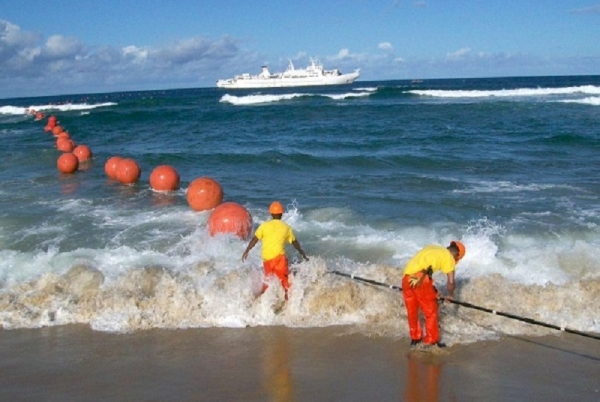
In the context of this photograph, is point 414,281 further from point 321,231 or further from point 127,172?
point 127,172

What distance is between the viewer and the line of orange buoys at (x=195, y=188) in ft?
33.2

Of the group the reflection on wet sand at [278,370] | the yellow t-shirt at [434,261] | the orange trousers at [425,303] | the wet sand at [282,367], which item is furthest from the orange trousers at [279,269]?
the yellow t-shirt at [434,261]

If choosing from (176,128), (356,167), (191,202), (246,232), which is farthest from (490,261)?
(176,128)

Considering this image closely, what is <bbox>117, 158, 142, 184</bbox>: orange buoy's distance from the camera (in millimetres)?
16219

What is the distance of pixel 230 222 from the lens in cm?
1006

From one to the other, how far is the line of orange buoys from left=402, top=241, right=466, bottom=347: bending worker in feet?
14.5

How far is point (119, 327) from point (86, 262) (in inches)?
101

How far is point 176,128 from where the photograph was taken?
32906 millimetres

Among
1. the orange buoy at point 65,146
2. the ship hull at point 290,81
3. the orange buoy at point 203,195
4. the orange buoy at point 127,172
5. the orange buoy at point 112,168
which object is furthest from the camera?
the ship hull at point 290,81

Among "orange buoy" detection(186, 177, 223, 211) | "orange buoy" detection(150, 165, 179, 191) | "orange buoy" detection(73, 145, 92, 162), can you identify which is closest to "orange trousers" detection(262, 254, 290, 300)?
"orange buoy" detection(186, 177, 223, 211)

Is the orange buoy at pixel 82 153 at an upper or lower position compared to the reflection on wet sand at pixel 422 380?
upper

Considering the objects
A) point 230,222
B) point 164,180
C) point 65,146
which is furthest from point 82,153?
point 230,222

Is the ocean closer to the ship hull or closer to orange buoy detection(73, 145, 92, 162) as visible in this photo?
orange buoy detection(73, 145, 92, 162)

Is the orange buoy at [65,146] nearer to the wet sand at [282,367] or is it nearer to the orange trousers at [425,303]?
the wet sand at [282,367]
